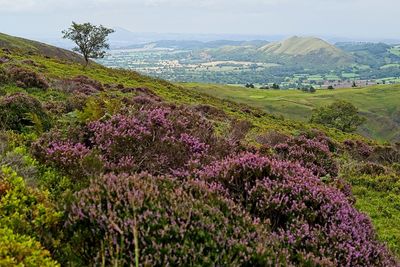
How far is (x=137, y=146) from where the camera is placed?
25.3ft

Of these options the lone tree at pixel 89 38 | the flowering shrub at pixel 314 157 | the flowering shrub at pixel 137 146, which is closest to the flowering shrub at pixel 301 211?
the flowering shrub at pixel 137 146

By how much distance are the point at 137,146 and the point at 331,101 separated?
122m

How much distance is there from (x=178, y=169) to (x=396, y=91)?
509ft

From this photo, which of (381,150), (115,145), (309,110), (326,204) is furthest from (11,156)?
(309,110)

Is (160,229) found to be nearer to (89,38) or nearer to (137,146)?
(137,146)

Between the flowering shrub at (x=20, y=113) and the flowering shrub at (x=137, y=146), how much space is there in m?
3.26

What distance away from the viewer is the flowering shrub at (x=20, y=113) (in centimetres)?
1101

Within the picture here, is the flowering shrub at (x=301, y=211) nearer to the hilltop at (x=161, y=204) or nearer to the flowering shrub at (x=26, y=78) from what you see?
the hilltop at (x=161, y=204)

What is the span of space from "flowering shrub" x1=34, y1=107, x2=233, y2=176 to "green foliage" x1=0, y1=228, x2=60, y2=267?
2.58m

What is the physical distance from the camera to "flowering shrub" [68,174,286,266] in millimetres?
4355

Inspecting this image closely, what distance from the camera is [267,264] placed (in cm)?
455

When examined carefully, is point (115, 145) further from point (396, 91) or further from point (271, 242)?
point (396, 91)

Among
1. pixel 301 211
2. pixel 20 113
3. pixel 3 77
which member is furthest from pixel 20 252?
pixel 3 77

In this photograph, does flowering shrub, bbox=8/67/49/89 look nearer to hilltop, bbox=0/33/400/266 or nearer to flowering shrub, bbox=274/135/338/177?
hilltop, bbox=0/33/400/266
